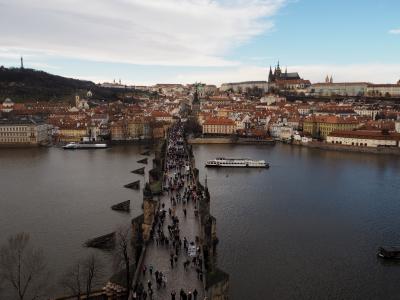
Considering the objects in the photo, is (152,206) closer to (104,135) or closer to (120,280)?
(120,280)

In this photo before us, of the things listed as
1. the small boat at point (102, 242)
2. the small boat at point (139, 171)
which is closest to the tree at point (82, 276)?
the small boat at point (102, 242)

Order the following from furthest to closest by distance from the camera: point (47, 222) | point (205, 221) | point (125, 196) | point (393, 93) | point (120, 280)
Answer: point (393, 93), point (125, 196), point (47, 222), point (205, 221), point (120, 280)

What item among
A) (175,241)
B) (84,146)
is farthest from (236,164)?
(175,241)

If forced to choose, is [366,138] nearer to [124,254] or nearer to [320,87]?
[124,254]

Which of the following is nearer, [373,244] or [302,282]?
[302,282]

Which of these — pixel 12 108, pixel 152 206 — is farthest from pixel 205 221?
pixel 12 108

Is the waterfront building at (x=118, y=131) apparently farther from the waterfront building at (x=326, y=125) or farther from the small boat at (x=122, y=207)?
the small boat at (x=122, y=207)
